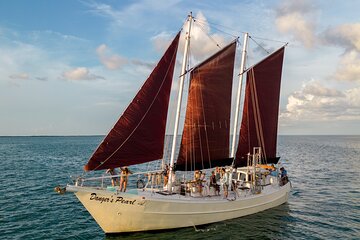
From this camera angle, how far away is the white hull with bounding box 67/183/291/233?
1894 centimetres

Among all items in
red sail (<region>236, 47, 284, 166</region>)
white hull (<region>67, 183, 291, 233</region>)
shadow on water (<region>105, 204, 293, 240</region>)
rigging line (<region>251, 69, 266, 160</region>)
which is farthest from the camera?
rigging line (<region>251, 69, 266, 160</region>)

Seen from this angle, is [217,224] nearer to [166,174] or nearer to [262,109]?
[166,174]

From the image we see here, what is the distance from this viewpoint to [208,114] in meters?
24.6

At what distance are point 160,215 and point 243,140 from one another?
1202 centimetres

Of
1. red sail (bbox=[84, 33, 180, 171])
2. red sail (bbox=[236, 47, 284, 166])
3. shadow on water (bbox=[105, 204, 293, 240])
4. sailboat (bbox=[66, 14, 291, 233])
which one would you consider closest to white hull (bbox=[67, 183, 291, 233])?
sailboat (bbox=[66, 14, 291, 233])

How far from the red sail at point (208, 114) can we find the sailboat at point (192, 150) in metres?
→ 0.08

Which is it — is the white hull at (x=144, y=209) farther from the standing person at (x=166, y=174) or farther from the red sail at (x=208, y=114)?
the red sail at (x=208, y=114)

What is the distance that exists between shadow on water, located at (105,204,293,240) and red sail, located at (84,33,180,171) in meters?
4.72

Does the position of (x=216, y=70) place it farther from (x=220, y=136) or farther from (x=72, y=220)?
(x=72, y=220)

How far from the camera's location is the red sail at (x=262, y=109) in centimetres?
2884

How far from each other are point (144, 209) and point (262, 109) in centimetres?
1617

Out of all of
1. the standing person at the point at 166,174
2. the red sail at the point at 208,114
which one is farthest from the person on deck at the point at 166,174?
the red sail at the point at 208,114

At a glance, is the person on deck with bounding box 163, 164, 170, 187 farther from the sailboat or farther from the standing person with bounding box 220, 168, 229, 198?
the standing person with bounding box 220, 168, 229, 198

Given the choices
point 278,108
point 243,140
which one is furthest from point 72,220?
point 278,108
